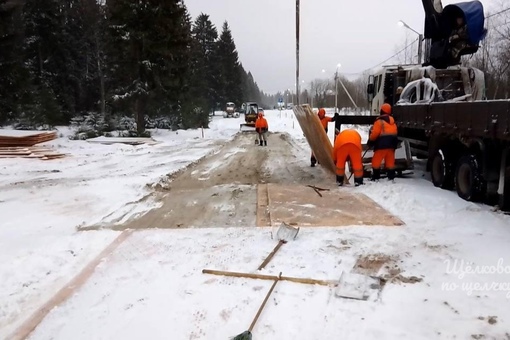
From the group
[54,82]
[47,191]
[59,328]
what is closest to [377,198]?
[59,328]

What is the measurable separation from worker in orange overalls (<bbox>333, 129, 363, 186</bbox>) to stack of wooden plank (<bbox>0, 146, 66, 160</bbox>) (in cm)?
1129

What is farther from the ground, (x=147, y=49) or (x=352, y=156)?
(x=147, y=49)

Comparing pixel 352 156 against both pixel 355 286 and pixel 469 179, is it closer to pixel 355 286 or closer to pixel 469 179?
pixel 469 179

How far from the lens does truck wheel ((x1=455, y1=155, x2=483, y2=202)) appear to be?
6.08 m

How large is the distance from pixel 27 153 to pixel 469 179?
15.1 meters

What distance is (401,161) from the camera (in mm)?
9016

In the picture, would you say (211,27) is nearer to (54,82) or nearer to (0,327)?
(54,82)

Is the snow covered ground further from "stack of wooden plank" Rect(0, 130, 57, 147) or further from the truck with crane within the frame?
"stack of wooden plank" Rect(0, 130, 57, 147)

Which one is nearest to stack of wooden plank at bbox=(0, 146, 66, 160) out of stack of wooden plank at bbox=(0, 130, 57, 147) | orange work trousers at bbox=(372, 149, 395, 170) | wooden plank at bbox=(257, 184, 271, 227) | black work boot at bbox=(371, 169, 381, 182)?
stack of wooden plank at bbox=(0, 130, 57, 147)

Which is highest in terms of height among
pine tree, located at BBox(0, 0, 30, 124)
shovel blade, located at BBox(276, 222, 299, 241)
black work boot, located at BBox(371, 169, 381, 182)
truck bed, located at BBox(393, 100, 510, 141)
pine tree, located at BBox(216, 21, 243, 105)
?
pine tree, located at BBox(216, 21, 243, 105)

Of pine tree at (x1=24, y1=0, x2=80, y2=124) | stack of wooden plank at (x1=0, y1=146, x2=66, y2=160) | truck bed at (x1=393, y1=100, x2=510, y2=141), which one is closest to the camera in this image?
truck bed at (x1=393, y1=100, x2=510, y2=141)

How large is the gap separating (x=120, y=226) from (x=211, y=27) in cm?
5901

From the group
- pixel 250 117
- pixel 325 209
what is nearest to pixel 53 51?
pixel 250 117

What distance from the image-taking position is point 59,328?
3.23 m
